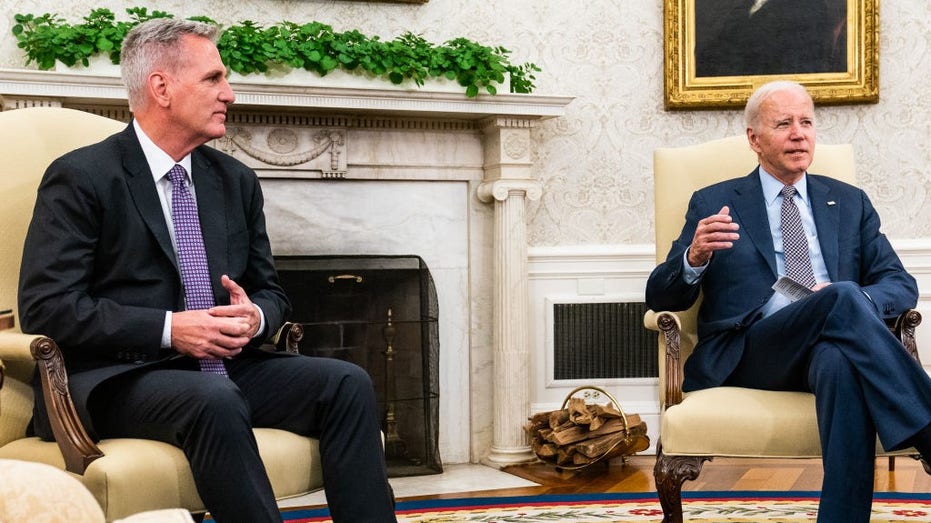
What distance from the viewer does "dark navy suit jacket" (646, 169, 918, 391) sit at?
3.07 metres

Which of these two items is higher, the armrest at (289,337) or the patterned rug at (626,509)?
the armrest at (289,337)

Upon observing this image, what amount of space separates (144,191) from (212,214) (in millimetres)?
170

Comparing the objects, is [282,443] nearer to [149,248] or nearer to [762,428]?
[149,248]

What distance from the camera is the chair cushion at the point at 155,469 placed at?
6.81 feet

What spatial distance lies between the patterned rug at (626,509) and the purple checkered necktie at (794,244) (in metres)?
0.77

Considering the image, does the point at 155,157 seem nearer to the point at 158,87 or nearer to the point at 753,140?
the point at 158,87

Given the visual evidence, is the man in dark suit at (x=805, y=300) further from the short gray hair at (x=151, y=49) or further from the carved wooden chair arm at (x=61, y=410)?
the carved wooden chair arm at (x=61, y=410)

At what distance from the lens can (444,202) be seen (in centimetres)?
462

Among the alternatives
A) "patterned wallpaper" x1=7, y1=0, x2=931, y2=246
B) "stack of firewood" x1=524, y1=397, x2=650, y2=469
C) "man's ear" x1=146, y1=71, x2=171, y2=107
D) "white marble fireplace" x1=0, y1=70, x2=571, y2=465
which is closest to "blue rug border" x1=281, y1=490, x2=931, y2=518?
"stack of firewood" x1=524, y1=397, x2=650, y2=469

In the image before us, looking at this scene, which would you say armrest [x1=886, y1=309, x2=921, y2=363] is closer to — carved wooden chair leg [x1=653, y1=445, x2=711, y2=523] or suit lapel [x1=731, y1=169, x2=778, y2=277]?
suit lapel [x1=731, y1=169, x2=778, y2=277]

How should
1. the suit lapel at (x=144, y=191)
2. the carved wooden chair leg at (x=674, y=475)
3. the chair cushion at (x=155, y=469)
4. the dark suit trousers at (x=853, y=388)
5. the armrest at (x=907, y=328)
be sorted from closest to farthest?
1. the chair cushion at (x=155, y=469)
2. the suit lapel at (x=144, y=191)
3. the dark suit trousers at (x=853, y=388)
4. the carved wooden chair leg at (x=674, y=475)
5. the armrest at (x=907, y=328)

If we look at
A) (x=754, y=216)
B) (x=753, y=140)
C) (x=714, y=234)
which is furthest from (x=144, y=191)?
(x=753, y=140)

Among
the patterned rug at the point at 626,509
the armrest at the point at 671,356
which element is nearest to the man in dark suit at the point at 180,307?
the armrest at the point at 671,356

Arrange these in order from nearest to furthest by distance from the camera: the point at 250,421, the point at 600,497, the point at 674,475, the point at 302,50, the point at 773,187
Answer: the point at 250,421, the point at 674,475, the point at 773,187, the point at 600,497, the point at 302,50
